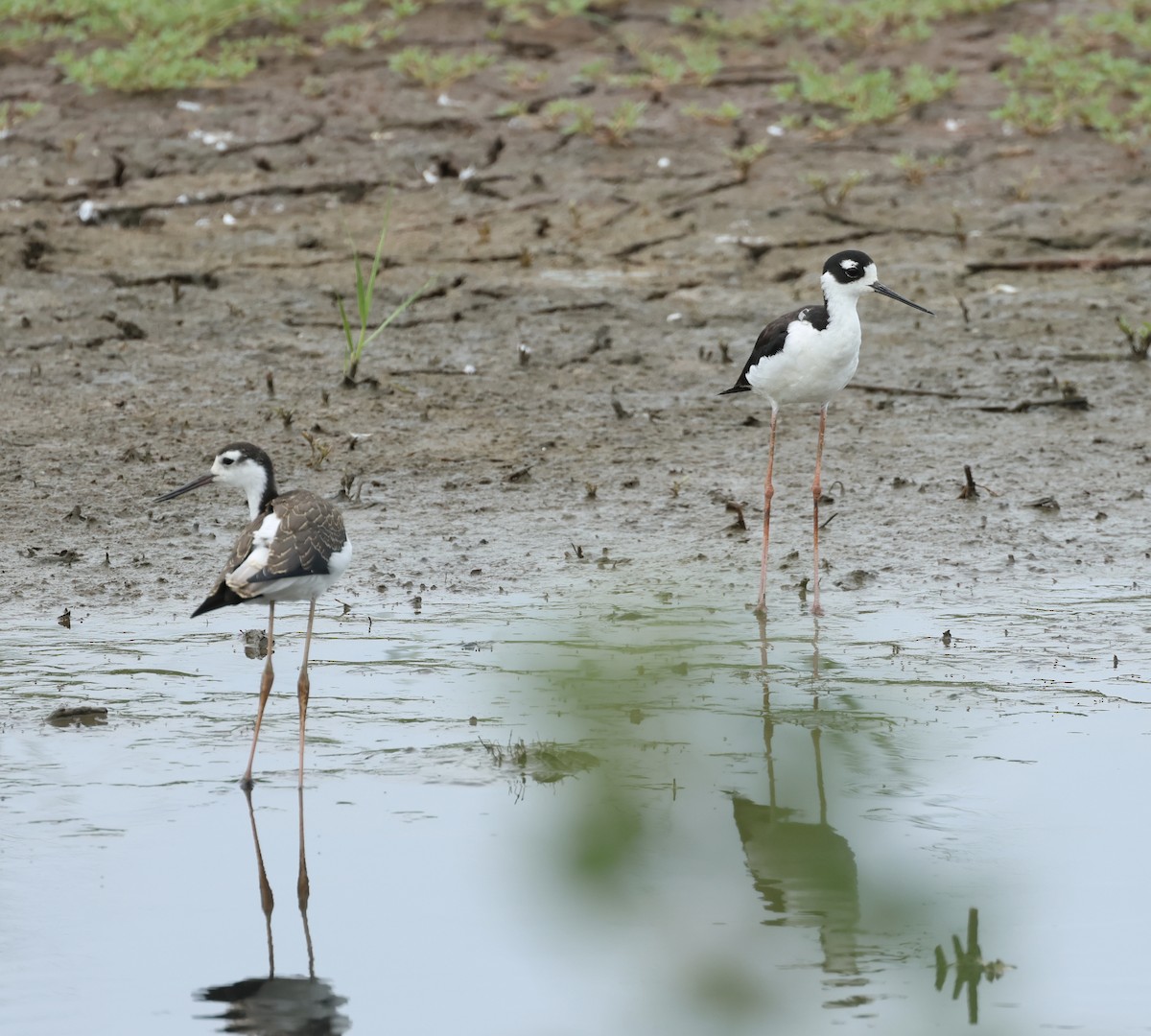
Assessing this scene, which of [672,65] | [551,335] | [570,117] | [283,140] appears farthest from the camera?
[672,65]

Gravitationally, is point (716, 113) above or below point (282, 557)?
above

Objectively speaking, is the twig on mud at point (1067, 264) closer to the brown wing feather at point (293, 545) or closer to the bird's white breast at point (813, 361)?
the bird's white breast at point (813, 361)

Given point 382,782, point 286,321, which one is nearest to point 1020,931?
point 382,782

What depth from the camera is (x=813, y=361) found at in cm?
720

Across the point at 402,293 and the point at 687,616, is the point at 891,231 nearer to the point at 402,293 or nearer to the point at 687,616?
the point at 402,293

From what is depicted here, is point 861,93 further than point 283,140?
Yes

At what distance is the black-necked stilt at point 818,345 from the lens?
7180 millimetres

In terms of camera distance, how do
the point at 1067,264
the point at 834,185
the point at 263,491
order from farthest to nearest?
1. the point at 834,185
2. the point at 1067,264
3. the point at 263,491

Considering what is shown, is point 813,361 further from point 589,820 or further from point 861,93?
point 861,93

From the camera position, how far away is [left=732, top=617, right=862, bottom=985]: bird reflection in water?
219 centimetres

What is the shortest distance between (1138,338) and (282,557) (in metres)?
6.14

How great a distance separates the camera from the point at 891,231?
11227 millimetres

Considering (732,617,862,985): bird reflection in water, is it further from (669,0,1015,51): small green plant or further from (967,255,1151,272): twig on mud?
(669,0,1015,51): small green plant

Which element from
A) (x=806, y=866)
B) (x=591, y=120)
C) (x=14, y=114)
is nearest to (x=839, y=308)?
(x=806, y=866)
